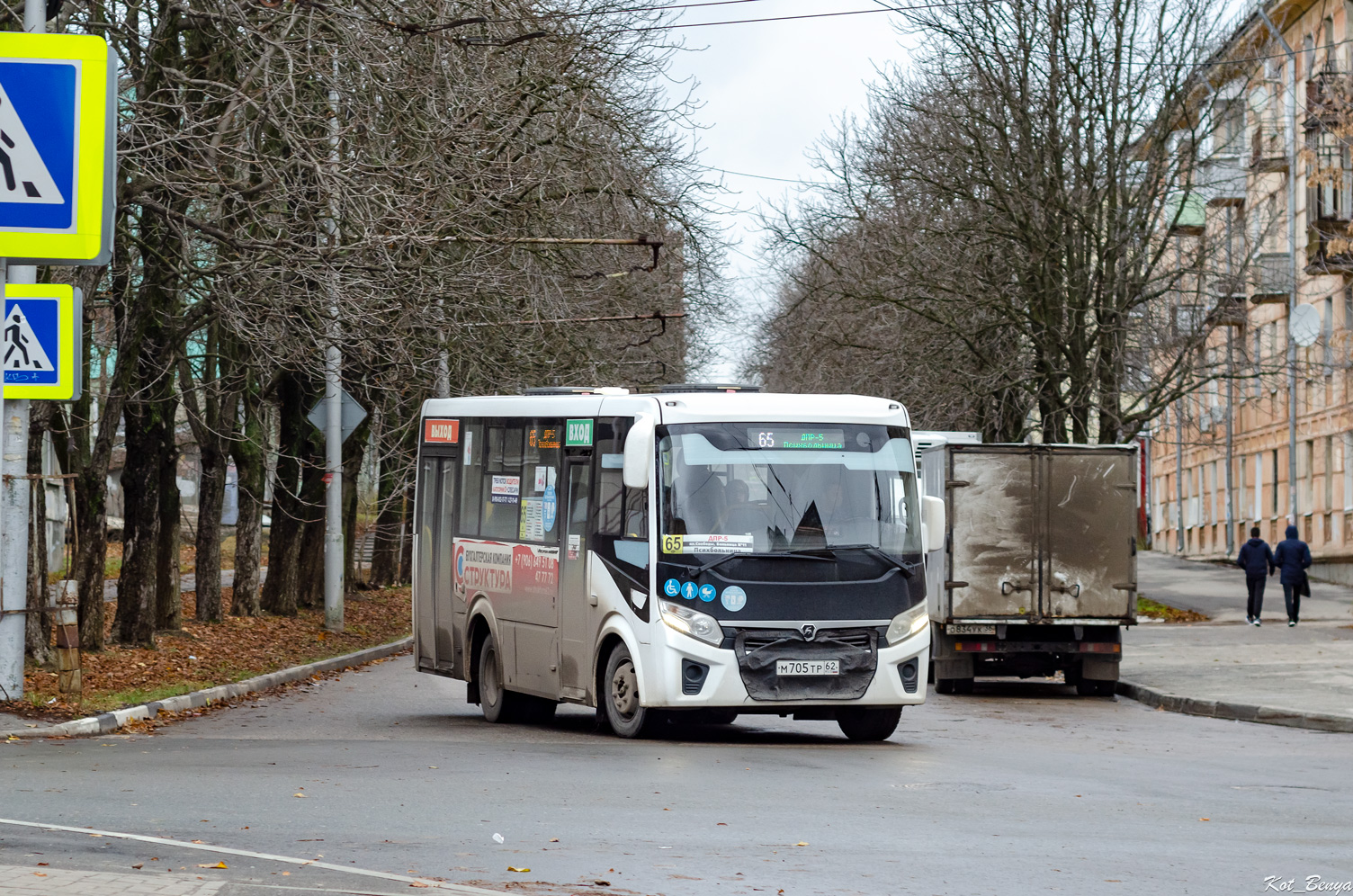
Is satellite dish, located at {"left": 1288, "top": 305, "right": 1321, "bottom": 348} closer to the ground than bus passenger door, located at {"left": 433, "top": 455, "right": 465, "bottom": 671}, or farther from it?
farther from it

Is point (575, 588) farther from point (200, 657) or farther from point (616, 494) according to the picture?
point (200, 657)

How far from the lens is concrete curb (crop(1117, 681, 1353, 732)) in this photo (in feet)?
58.1

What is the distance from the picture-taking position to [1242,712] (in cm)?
1898

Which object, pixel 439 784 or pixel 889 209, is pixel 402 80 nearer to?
pixel 439 784

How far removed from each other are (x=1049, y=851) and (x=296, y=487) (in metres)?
23.9

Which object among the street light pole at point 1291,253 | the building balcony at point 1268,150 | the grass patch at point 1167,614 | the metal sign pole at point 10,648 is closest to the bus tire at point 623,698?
the metal sign pole at point 10,648

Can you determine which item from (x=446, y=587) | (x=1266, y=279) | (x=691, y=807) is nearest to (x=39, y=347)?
(x=446, y=587)

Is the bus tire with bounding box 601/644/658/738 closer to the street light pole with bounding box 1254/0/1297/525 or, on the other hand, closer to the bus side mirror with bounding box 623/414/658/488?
the bus side mirror with bounding box 623/414/658/488

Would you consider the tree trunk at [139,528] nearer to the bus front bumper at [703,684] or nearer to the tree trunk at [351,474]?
the tree trunk at [351,474]

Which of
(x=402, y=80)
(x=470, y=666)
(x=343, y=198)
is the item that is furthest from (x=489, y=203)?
(x=470, y=666)

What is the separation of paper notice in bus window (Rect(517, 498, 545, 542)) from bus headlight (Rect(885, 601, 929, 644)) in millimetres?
3268

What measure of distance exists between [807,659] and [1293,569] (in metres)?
21.0

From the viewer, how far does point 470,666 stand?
693 inches

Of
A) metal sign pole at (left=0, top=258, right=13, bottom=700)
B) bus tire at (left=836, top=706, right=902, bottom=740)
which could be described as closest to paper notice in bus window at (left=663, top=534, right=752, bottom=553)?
→ bus tire at (left=836, top=706, right=902, bottom=740)
